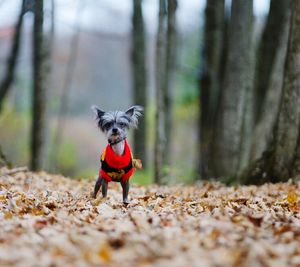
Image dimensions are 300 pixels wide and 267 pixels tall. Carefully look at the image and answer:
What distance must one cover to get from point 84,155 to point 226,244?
39.0 meters

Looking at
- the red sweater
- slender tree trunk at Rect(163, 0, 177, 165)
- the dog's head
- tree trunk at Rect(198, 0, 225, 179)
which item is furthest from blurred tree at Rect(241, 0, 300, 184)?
tree trunk at Rect(198, 0, 225, 179)

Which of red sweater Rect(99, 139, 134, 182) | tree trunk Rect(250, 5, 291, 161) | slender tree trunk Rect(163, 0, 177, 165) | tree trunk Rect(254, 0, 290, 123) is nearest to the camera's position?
red sweater Rect(99, 139, 134, 182)

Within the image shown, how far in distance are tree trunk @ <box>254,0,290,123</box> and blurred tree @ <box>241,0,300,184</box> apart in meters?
4.43

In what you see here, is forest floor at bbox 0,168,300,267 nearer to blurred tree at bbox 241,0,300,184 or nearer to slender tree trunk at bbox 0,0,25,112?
blurred tree at bbox 241,0,300,184

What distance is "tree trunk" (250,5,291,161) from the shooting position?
13.7m

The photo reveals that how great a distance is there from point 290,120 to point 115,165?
4.55 meters

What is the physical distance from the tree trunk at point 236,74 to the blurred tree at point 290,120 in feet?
9.05

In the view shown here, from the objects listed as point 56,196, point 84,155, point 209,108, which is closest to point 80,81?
→ point 84,155

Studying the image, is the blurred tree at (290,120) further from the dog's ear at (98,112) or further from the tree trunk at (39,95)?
the tree trunk at (39,95)

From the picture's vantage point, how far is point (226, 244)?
520 cm

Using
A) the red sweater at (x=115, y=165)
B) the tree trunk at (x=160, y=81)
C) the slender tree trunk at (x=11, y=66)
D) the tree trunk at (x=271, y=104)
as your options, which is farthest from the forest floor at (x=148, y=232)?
the slender tree trunk at (x=11, y=66)

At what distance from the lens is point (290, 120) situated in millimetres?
11492

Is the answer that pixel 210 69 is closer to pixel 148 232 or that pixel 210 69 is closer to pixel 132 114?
pixel 132 114

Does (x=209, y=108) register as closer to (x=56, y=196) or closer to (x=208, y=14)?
(x=208, y=14)
